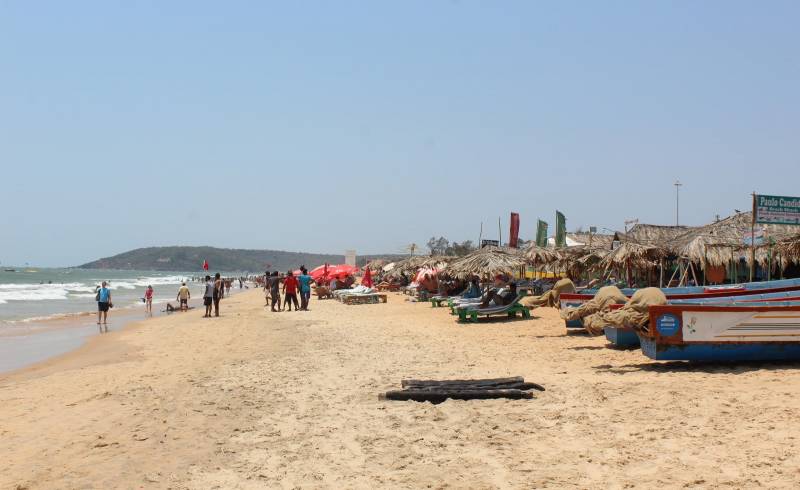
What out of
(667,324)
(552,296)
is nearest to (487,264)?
(552,296)

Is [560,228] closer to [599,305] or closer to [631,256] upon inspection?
[631,256]

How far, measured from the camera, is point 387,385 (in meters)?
8.08

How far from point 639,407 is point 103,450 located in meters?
4.81

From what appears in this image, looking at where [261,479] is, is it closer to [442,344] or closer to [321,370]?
[321,370]

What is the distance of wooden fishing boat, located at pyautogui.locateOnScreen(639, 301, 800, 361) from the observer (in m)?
8.25

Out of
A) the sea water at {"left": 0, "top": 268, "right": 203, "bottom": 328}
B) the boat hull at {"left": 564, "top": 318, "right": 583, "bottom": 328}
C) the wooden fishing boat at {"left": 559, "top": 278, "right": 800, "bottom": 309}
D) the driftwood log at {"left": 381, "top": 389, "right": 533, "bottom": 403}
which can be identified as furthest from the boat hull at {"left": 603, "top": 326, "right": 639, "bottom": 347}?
the sea water at {"left": 0, "top": 268, "right": 203, "bottom": 328}

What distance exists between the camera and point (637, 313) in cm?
873

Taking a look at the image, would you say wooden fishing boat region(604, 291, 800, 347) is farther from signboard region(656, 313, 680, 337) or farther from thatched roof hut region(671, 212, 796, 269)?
thatched roof hut region(671, 212, 796, 269)

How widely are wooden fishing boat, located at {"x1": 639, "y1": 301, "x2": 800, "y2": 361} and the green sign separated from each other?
4.94 meters

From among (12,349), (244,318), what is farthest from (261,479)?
(244,318)

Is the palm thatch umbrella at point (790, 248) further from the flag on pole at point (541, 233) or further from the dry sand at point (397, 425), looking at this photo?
the flag on pole at point (541, 233)

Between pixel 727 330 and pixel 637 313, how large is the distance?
1.05m

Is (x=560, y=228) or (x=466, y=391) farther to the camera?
(x=560, y=228)

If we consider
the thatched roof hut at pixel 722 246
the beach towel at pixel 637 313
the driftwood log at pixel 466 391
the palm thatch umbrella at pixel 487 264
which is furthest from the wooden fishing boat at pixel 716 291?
the thatched roof hut at pixel 722 246
